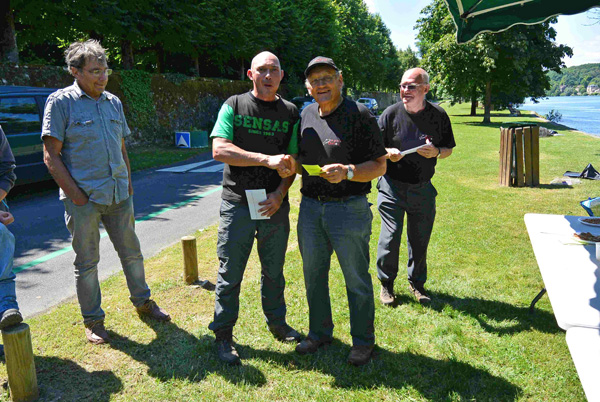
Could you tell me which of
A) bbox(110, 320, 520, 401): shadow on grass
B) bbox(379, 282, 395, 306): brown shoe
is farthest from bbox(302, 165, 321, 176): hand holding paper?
bbox(379, 282, 395, 306): brown shoe

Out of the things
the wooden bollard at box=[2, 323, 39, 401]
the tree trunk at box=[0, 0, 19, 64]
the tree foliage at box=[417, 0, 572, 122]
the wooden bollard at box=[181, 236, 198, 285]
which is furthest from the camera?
the tree foliage at box=[417, 0, 572, 122]

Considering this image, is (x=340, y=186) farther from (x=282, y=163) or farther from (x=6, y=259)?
(x=6, y=259)

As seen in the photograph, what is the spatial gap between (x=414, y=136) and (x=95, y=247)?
284 centimetres

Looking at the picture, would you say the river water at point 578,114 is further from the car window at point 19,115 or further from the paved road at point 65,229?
the car window at point 19,115

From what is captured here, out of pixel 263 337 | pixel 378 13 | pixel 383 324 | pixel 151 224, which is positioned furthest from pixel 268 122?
pixel 378 13

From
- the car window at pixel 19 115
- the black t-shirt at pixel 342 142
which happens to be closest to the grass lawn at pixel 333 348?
the black t-shirt at pixel 342 142

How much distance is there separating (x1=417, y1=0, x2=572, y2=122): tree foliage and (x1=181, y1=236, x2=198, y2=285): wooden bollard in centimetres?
2732

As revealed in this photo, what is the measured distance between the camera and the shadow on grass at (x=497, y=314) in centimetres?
385

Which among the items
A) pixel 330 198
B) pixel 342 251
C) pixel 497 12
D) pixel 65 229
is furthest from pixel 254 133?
pixel 65 229

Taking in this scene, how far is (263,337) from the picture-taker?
12.1ft

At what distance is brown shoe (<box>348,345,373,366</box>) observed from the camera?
3267 mm

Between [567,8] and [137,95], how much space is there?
15745 millimetres

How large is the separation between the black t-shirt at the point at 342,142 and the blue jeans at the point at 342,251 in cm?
10

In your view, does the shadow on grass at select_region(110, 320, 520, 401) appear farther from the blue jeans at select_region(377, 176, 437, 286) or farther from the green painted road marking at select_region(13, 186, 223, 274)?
the green painted road marking at select_region(13, 186, 223, 274)
